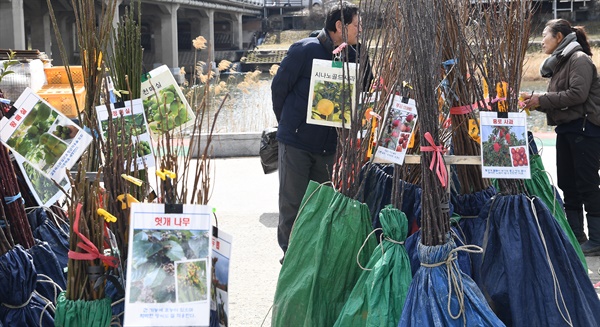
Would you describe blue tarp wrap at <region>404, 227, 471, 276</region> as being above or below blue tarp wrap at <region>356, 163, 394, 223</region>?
below

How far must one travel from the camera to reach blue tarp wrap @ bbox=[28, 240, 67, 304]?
9.48 ft

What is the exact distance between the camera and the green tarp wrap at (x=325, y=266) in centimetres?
300

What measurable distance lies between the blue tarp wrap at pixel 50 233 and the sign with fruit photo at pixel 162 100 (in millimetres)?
579

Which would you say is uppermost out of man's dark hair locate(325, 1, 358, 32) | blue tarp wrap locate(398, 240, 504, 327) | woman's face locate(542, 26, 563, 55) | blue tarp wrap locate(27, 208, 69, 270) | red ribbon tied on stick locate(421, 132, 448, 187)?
man's dark hair locate(325, 1, 358, 32)

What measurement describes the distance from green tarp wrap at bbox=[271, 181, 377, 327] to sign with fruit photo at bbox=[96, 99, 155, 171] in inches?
28.0

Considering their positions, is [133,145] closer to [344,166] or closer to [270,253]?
[344,166]

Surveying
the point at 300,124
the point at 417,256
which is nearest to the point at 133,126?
the point at 417,256

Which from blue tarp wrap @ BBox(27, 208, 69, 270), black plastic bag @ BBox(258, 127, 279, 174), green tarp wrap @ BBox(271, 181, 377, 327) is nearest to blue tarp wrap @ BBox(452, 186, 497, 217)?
green tarp wrap @ BBox(271, 181, 377, 327)

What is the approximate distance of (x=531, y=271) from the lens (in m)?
2.92

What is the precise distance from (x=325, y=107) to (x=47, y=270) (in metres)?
1.42

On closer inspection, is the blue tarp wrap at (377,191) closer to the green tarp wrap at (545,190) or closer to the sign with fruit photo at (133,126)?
the green tarp wrap at (545,190)

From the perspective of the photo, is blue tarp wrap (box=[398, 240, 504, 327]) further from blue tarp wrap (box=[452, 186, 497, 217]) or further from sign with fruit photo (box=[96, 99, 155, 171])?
sign with fruit photo (box=[96, 99, 155, 171])

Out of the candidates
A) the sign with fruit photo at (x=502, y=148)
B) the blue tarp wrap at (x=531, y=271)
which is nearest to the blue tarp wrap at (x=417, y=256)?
the blue tarp wrap at (x=531, y=271)

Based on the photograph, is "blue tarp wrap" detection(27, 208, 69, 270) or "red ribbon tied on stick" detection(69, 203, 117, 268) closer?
"red ribbon tied on stick" detection(69, 203, 117, 268)
